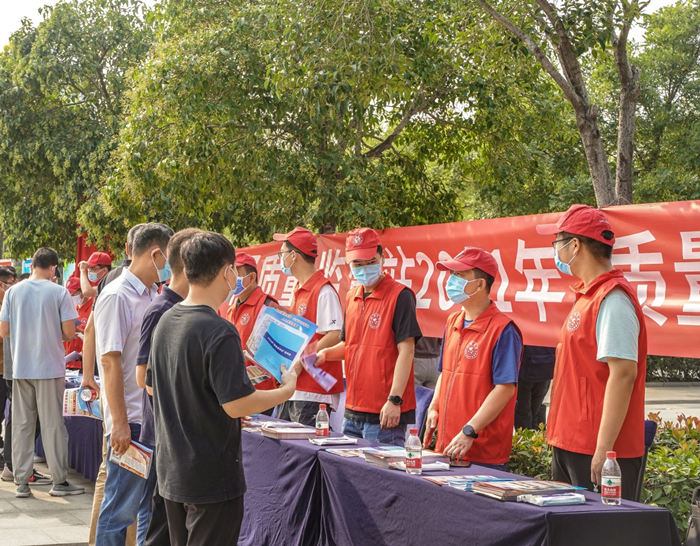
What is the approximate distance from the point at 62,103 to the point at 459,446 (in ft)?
54.1

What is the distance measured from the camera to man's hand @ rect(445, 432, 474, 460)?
151 inches

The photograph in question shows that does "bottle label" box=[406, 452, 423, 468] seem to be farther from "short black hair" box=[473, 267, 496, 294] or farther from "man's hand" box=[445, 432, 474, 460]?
"short black hair" box=[473, 267, 496, 294]

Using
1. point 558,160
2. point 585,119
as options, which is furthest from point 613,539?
point 558,160

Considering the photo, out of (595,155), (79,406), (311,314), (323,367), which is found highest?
(595,155)

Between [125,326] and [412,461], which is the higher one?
[125,326]

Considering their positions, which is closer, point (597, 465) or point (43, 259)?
point (597, 465)

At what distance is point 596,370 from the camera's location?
350 cm

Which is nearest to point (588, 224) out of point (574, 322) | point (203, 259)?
point (574, 322)

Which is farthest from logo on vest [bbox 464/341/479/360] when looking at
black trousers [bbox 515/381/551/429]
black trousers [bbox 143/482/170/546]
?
black trousers [bbox 515/381/551/429]

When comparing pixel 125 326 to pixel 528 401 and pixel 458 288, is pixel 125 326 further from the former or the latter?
pixel 528 401

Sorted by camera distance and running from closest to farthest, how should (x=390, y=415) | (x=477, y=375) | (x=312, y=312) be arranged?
1. (x=477, y=375)
2. (x=390, y=415)
3. (x=312, y=312)

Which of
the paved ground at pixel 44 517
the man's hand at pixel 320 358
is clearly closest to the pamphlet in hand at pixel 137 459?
the man's hand at pixel 320 358

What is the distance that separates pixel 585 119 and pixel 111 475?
4615 millimetres

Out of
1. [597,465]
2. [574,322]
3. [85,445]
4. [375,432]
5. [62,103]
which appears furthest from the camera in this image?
[62,103]
